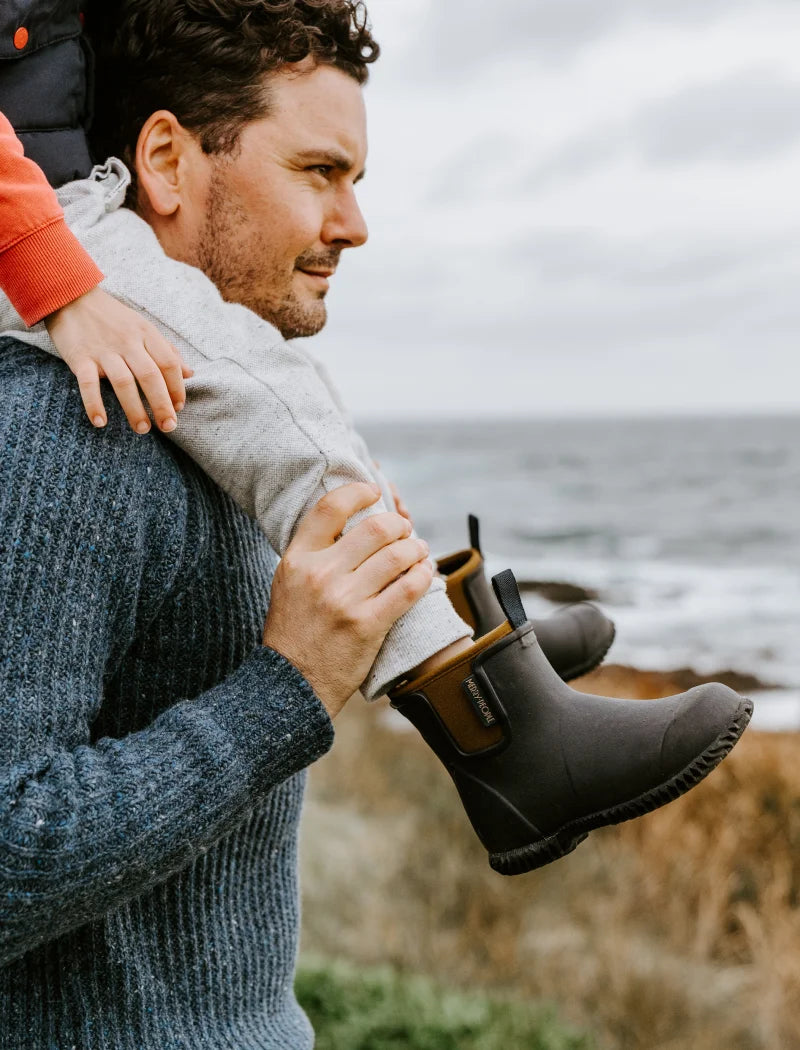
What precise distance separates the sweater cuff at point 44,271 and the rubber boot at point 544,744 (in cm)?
76

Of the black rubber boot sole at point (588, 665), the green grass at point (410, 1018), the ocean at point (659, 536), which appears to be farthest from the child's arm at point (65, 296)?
the ocean at point (659, 536)

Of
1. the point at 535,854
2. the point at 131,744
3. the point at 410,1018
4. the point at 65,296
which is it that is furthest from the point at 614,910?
the point at 65,296

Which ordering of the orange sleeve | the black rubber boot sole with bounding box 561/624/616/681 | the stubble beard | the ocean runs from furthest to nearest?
the ocean → the black rubber boot sole with bounding box 561/624/616/681 → the stubble beard → the orange sleeve

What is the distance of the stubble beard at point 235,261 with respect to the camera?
1.78 meters

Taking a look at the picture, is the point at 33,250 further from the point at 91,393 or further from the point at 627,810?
the point at 627,810

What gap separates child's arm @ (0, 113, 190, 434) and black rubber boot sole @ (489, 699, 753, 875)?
2.63ft

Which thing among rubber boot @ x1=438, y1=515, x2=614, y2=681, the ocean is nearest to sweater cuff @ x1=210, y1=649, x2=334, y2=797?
rubber boot @ x1=438, y1=515, x2=614, y2=681

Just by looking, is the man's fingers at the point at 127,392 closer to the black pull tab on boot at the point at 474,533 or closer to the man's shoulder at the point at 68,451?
the man's shoulder at the point at 68,451

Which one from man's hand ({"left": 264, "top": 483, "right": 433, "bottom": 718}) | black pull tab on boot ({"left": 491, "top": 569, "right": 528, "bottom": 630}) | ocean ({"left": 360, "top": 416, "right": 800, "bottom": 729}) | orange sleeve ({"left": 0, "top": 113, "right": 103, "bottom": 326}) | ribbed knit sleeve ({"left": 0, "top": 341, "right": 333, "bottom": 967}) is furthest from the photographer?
ocean ({"left": 360, "top": 416, "right": 800, "bottom": 729})

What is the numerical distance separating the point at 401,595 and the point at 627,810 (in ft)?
1.50

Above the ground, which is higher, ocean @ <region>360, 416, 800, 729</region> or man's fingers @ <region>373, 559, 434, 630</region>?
man's fingers @ <region>373, 559, 434, 630</region>

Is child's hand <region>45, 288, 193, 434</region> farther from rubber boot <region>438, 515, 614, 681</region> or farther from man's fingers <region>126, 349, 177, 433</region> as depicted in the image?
rubber boot <region>438, 515, 614, 681</region>

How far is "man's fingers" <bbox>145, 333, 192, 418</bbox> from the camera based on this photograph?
4.55 feet

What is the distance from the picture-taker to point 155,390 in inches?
52.8
